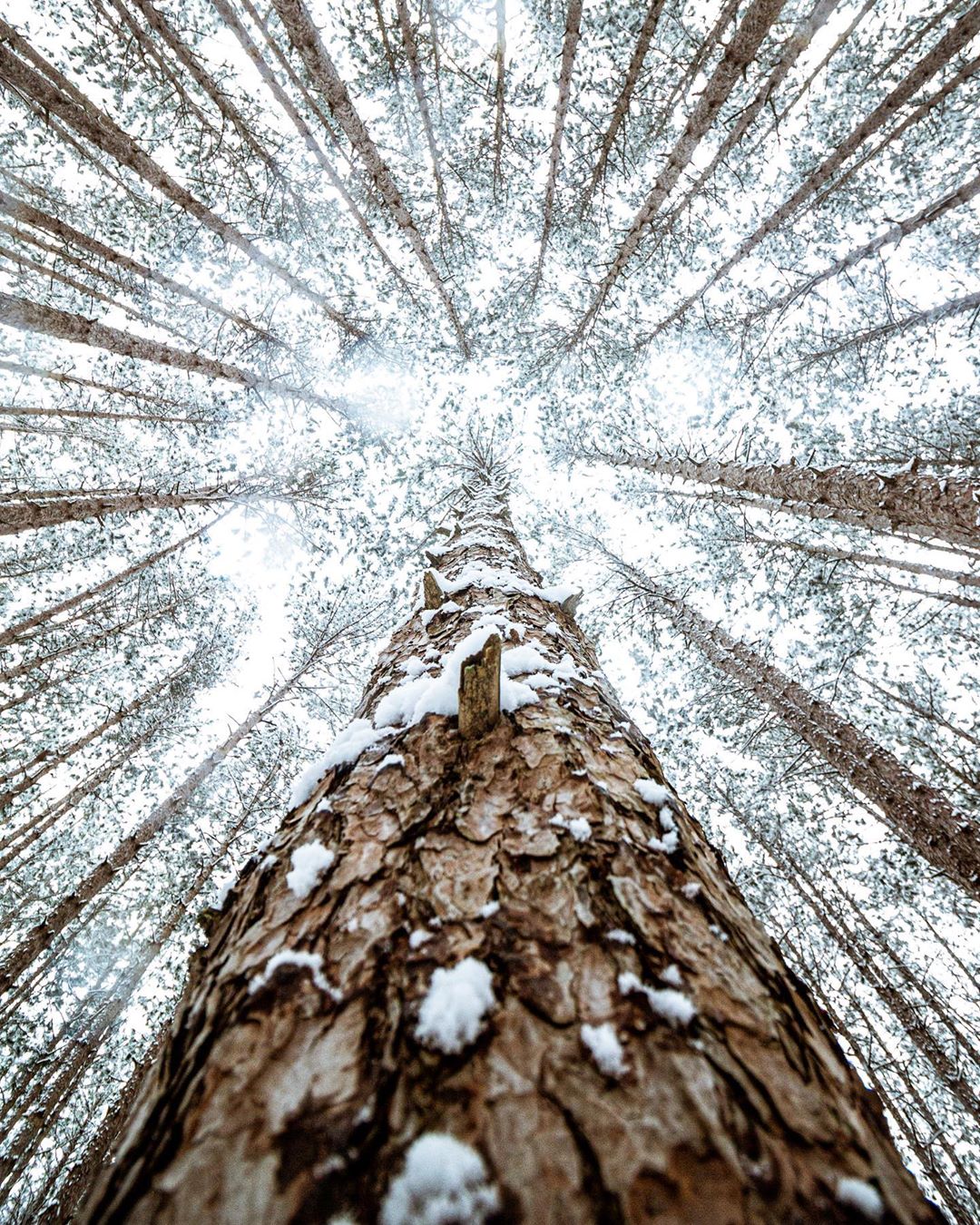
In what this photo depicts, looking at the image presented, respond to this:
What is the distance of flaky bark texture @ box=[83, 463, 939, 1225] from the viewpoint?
64 centimetres

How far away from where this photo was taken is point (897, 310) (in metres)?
7.45

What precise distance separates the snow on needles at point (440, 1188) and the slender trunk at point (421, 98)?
8.92m

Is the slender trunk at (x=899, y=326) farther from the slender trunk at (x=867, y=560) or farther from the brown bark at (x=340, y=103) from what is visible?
the brown bark at (x=340, y=103)

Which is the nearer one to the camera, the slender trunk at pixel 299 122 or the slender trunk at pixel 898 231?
the slender trunk at pixel 299 122

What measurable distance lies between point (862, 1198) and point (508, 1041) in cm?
48

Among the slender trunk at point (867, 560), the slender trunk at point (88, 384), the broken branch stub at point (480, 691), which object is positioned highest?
the slender trunk at point (88, 384)

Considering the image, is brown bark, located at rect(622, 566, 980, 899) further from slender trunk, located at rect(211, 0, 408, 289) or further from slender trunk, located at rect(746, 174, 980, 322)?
slender trunk, located at rect(211, 0, 408, 289)

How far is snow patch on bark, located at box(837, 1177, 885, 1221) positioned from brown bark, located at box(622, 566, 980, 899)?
19.2ft

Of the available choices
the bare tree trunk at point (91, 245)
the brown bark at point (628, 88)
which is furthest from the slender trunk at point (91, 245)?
the brown bark at point (628, 88)

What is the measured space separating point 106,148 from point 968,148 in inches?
430

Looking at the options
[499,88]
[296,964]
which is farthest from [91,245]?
[296,964]

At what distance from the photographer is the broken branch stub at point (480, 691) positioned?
4.98 ft

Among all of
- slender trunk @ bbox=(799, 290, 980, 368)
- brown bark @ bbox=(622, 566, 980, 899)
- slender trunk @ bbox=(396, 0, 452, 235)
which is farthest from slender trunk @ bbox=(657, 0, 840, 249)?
brown bark @ bbox=(622, 566, 980, 899)

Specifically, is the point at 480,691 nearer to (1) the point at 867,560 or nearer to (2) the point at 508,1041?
(2) the point at 508,1041
